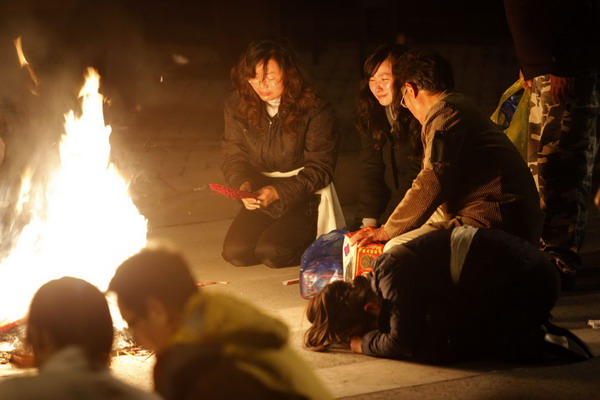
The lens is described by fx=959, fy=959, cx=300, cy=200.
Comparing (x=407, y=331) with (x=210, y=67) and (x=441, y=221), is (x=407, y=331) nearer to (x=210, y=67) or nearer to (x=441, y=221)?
(x=441, y=221)

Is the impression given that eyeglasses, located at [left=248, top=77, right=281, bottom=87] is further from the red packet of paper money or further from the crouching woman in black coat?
the crouching woman in black coat

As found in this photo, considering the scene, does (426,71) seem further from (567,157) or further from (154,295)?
→ (154,295)

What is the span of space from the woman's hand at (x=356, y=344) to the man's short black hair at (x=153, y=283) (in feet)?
6.56

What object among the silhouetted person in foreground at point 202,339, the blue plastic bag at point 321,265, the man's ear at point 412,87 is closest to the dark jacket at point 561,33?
the man's ear at point 412,87

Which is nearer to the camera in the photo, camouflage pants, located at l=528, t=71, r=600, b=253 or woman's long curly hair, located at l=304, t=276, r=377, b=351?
woman's long curly hair, located at l=304, t=276, r=377, b=351

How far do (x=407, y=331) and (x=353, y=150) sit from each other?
628 centimetres

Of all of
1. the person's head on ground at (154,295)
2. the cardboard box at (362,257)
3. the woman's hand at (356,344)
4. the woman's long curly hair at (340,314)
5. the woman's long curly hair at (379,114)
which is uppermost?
the woman's long curly hair at (379,114)

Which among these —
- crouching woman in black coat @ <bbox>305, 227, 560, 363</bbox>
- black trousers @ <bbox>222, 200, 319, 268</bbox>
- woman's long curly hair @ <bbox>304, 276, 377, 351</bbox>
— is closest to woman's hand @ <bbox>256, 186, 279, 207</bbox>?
black trousers @ <bbox>222, 200, 319, 268</bbox>

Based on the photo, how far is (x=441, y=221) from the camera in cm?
561

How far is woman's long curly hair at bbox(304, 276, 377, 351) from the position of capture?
5121 millimetres

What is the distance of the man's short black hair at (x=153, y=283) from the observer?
324cm

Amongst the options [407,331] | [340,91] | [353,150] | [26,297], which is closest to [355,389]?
[407,331]

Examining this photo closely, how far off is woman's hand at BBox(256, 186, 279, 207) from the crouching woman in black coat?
2.53m

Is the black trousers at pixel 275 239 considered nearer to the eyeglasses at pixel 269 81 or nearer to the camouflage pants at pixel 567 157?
the eyeglasses at pixel 269 81
